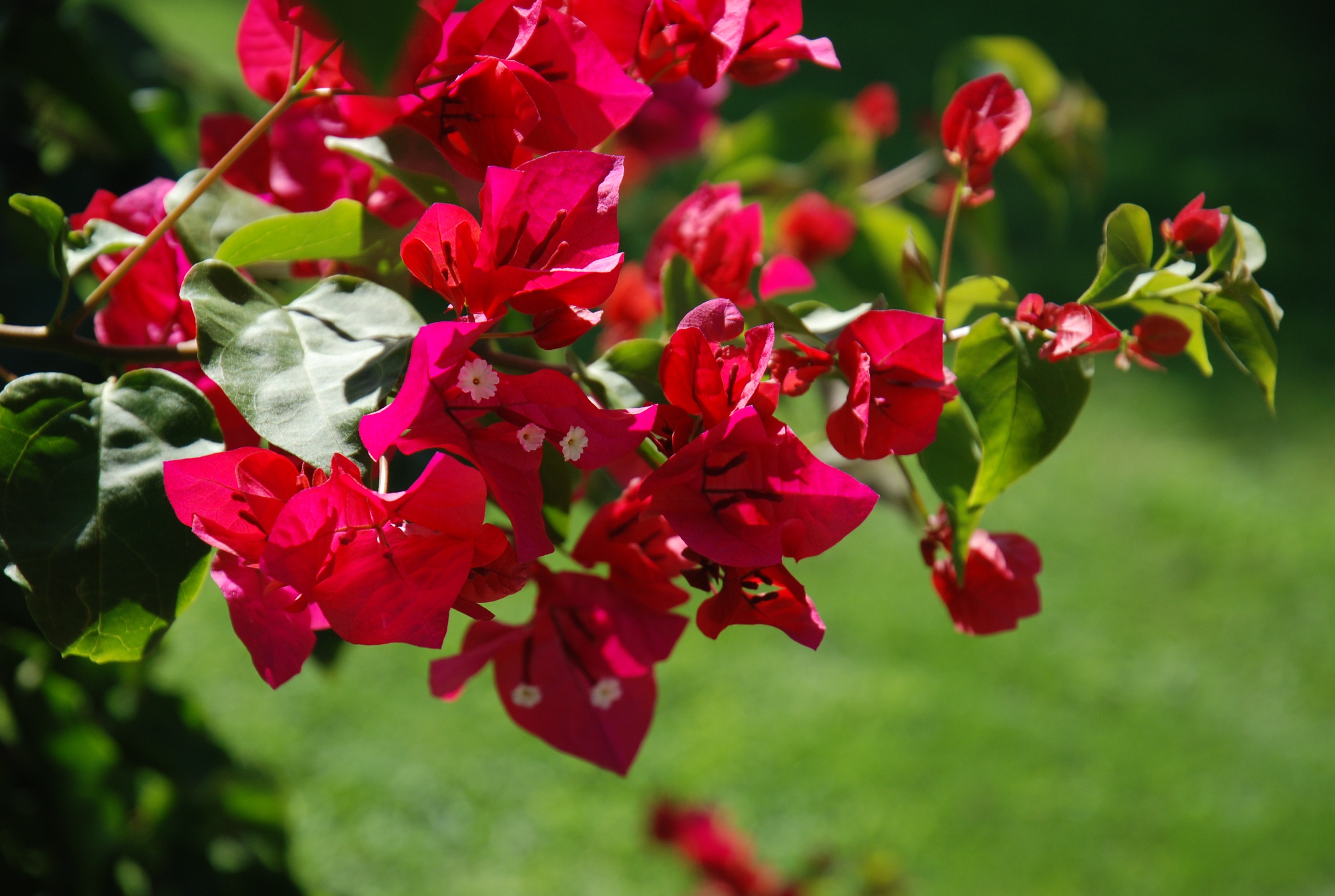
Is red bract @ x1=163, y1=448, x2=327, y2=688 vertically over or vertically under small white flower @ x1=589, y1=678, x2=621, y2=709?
over

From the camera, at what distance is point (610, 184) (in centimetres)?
28

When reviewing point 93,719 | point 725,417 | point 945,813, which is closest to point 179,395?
point 725,417

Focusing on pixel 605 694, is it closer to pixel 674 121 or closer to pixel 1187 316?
pixel 1187 316

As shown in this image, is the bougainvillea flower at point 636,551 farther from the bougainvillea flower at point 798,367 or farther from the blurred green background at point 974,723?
the blurred green background at point 974,723

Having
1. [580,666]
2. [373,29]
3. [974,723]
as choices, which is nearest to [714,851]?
[974,723]

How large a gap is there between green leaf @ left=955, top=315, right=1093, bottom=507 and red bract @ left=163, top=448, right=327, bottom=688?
7.0 inches

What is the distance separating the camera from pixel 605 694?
340 millimetres

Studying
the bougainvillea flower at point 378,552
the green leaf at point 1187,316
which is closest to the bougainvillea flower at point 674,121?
the green leaf at point 1187,316

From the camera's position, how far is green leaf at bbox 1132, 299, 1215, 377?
319 millimetres

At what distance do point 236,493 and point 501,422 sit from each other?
66 millimetres

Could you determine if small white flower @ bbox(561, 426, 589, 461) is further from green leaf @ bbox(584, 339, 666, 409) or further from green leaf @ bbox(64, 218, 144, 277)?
green leaf @ bbox(64, 218, 144, 277)

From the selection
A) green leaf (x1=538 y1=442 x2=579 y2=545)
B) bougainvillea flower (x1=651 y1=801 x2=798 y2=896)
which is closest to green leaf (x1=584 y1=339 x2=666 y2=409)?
green leaf (x1=538 y1=442 x2=579 y2=545)

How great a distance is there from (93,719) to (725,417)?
1.87 feet

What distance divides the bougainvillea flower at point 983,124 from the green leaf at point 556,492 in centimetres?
16
